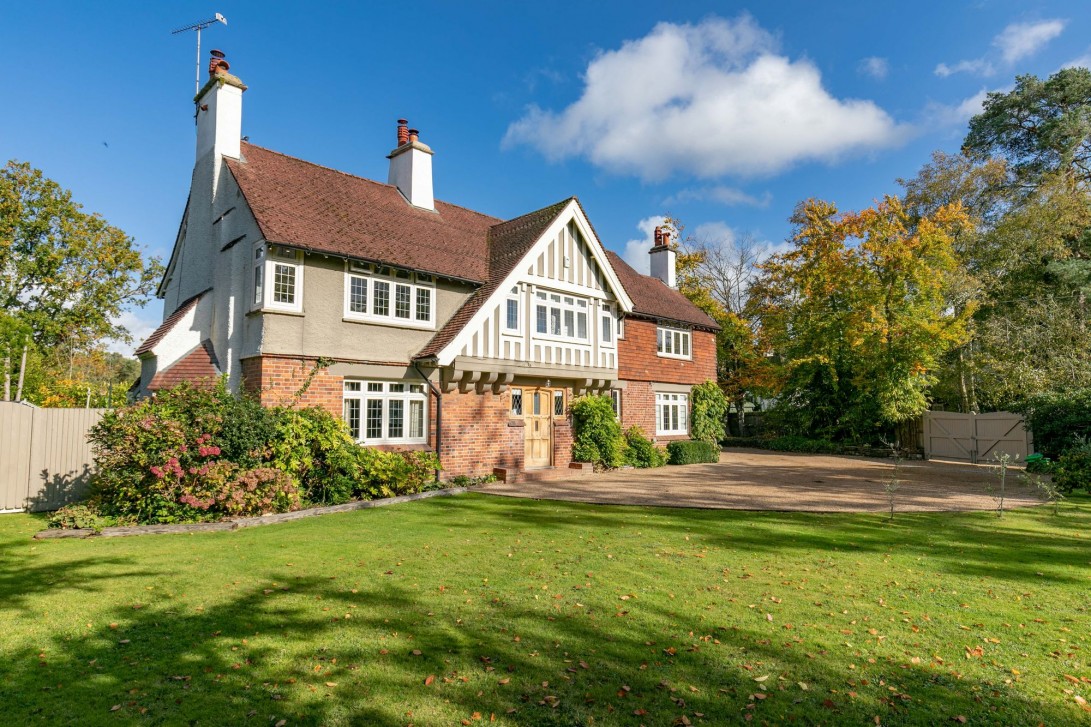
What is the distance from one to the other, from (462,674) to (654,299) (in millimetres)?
22433

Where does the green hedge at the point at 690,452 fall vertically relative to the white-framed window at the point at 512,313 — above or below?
below

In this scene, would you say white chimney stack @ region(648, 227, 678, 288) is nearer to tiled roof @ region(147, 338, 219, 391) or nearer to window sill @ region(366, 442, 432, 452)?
window sill @ region(366, 442, 432, 452)

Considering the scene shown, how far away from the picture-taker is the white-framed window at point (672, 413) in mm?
25234

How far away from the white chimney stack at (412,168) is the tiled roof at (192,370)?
27.5 feet

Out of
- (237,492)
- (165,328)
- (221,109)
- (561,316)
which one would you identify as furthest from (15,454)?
(561,316)

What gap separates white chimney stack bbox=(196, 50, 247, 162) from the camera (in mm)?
16672

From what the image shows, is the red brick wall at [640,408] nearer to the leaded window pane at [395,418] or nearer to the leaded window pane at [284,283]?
the leaded window pane at [395,418]

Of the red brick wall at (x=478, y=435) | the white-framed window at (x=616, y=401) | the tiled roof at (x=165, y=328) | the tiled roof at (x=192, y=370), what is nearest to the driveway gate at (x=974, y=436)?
the white-framed window at (x=616, y=401)

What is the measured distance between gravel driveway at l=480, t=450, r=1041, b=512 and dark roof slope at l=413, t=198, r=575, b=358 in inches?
178

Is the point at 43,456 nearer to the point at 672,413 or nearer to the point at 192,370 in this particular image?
the point at 192,370

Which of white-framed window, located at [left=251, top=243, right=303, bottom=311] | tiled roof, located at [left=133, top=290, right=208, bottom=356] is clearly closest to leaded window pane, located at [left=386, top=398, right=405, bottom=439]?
white-framed window, located at [left=251, top=243, right=303, bottom=311]

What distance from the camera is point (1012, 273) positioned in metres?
32.8

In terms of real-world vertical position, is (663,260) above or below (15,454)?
above

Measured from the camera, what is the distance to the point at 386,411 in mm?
16281
